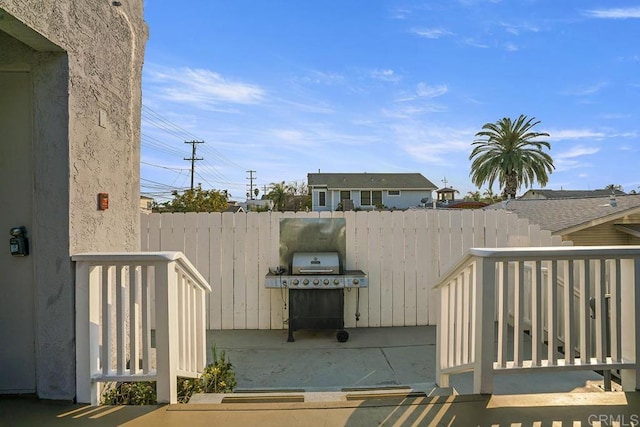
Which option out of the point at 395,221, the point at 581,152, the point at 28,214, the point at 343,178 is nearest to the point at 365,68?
the point at 395,221

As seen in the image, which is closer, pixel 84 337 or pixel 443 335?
pixel 84 337

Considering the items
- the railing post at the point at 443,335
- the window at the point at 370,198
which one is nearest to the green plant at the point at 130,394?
the railing post at the point at 443,335

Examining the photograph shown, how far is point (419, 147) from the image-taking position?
547 inches

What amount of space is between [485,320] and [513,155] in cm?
2360

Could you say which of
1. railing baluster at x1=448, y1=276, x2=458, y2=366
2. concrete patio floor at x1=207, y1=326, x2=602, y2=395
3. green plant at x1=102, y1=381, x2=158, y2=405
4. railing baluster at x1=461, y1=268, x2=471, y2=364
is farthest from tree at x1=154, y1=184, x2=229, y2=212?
railing baluster at x1=461, y1=268, x2=471, y2=364

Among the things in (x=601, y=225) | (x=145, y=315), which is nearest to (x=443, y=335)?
(x=145, y=315)

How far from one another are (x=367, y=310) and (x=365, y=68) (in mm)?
6441

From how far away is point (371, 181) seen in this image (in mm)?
32031

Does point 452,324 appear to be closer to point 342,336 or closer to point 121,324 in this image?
point 342,336

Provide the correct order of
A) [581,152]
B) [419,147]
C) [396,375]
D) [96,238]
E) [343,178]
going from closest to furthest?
[96,238] → [396,375] → [419,147] → [581,152] → [343,178]

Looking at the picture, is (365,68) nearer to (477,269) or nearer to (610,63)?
(610,63)

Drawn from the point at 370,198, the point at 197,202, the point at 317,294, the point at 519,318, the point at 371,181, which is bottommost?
the point at 317,294

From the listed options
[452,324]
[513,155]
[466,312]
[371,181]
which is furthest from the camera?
[371,181]

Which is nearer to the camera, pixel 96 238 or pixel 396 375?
pixel 96 238
